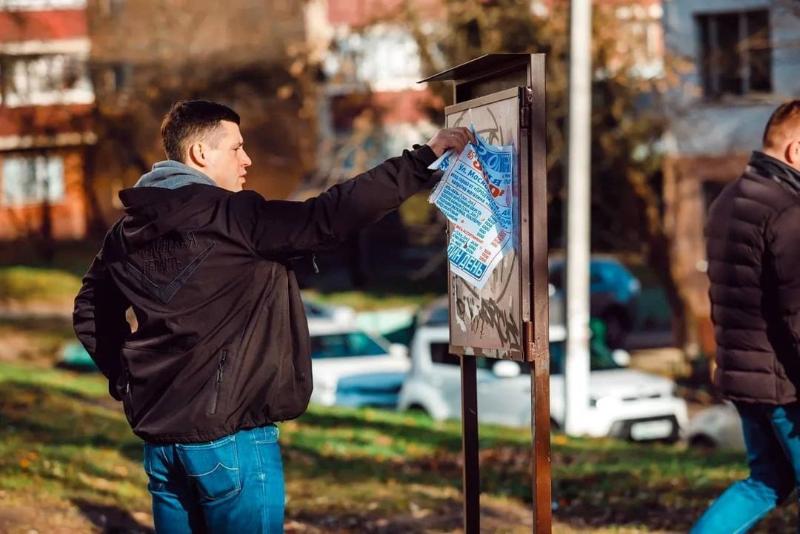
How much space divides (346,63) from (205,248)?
70.4 ft

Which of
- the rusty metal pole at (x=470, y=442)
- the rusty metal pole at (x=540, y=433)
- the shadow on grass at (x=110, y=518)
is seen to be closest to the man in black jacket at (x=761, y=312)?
the rusty metal pole at (x=470, y=442)

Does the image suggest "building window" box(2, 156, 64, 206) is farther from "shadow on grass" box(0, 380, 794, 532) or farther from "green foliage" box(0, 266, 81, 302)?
"shadow on grass" box(0, 380, 794, 532)

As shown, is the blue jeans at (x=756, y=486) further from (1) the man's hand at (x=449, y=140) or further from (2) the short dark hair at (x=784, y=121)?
(1) the man's hand at (x=449, y=140)

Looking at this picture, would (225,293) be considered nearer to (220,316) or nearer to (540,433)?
(220,316)

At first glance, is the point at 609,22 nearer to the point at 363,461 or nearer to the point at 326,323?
the point at 326,323

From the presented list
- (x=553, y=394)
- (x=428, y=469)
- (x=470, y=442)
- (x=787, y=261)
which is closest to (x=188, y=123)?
(x=470, y=442)

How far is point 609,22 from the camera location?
22.2 metres

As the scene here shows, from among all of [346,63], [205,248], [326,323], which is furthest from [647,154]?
[205,248]

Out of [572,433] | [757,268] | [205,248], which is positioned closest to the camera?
[205,248]

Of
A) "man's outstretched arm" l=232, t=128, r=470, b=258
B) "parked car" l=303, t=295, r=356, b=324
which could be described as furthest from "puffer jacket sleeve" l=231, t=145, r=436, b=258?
"parked car" l=303, t=295, r=356, b=324

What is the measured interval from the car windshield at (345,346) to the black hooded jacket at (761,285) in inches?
552

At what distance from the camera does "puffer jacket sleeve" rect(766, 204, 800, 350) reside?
5008 mm

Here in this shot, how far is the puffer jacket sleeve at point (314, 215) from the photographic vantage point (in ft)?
12.8

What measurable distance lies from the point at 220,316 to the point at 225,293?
71 mm
